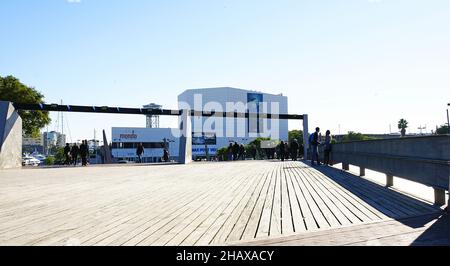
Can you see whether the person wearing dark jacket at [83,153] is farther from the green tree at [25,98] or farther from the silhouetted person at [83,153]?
the green tree at [25,98]

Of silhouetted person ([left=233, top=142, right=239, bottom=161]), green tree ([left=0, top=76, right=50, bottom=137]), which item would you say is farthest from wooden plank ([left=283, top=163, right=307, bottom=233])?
green tree ([left=0, top=76, right=50, bottom=137])

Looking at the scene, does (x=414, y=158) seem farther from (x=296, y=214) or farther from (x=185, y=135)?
(x=185, y=135)

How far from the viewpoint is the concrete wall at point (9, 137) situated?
70.5 feet

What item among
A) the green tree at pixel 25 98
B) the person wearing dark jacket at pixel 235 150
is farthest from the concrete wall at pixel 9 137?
the green tree at pixel 25 98

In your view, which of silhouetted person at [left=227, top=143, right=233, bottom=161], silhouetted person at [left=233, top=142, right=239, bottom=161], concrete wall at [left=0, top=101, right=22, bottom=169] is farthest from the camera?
silhouetted person at [left=227, top=143, right=233, bottom=161]

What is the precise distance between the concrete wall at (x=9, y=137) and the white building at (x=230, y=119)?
103595 millimetres

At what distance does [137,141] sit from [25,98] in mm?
79244

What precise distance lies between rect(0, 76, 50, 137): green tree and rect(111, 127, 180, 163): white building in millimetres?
73621

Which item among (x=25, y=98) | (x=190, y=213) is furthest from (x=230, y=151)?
(x=190, y=213)

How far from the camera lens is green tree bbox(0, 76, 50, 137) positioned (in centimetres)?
4306

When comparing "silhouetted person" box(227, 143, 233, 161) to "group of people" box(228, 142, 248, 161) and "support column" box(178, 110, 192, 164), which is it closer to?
"group of people" box(228, 142, 248, 161)

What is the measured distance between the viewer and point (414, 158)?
761cm

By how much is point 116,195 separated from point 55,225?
3338 mm
